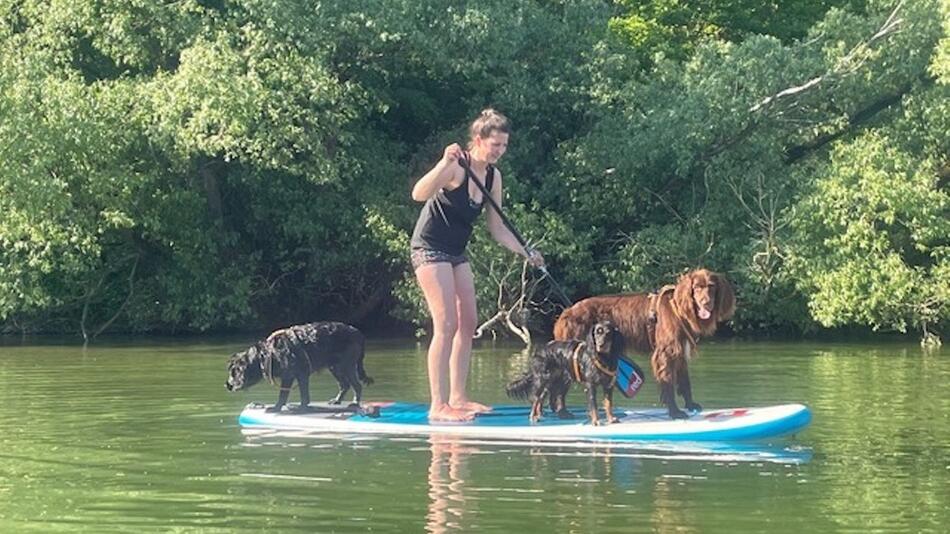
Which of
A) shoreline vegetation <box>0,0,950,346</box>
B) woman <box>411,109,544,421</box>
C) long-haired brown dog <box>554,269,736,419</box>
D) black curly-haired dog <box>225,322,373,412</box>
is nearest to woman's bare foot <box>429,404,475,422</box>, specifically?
woman <box>411,109,544,421</box>

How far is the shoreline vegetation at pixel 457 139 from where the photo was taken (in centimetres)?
2319

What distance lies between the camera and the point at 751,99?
24.2 meters

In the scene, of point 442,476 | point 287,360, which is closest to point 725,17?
point 287,360

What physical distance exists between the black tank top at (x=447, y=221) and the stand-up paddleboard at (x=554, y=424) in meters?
1.19

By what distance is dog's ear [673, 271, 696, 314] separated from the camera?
1085 centimetres

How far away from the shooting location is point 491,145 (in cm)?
1055

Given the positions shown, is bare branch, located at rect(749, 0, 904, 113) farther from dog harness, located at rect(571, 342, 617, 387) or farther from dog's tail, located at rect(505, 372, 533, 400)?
dog harness, located at rect(571, 342, 617, 387)

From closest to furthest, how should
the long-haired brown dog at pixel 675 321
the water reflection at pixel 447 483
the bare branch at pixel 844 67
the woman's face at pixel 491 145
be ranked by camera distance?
the water reflection at pixel 447 483
the woman's face at pixel 491 145
the long-haired brown dog at pixel 675 321
the bare branch at pixel 844 67

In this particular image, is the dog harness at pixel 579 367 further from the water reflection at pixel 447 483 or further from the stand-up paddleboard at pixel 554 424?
the water reflection at pixel 447 483

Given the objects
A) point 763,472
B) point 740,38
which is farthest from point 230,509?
point 740,38

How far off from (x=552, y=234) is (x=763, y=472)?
15391 millimetres

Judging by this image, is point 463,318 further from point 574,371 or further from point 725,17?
point 725,17

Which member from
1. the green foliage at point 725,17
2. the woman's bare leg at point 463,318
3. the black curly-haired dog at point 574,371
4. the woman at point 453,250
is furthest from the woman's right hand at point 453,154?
the green foliage at point 725,17

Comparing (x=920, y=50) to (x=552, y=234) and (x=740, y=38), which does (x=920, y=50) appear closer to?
(x=552, y=234)
